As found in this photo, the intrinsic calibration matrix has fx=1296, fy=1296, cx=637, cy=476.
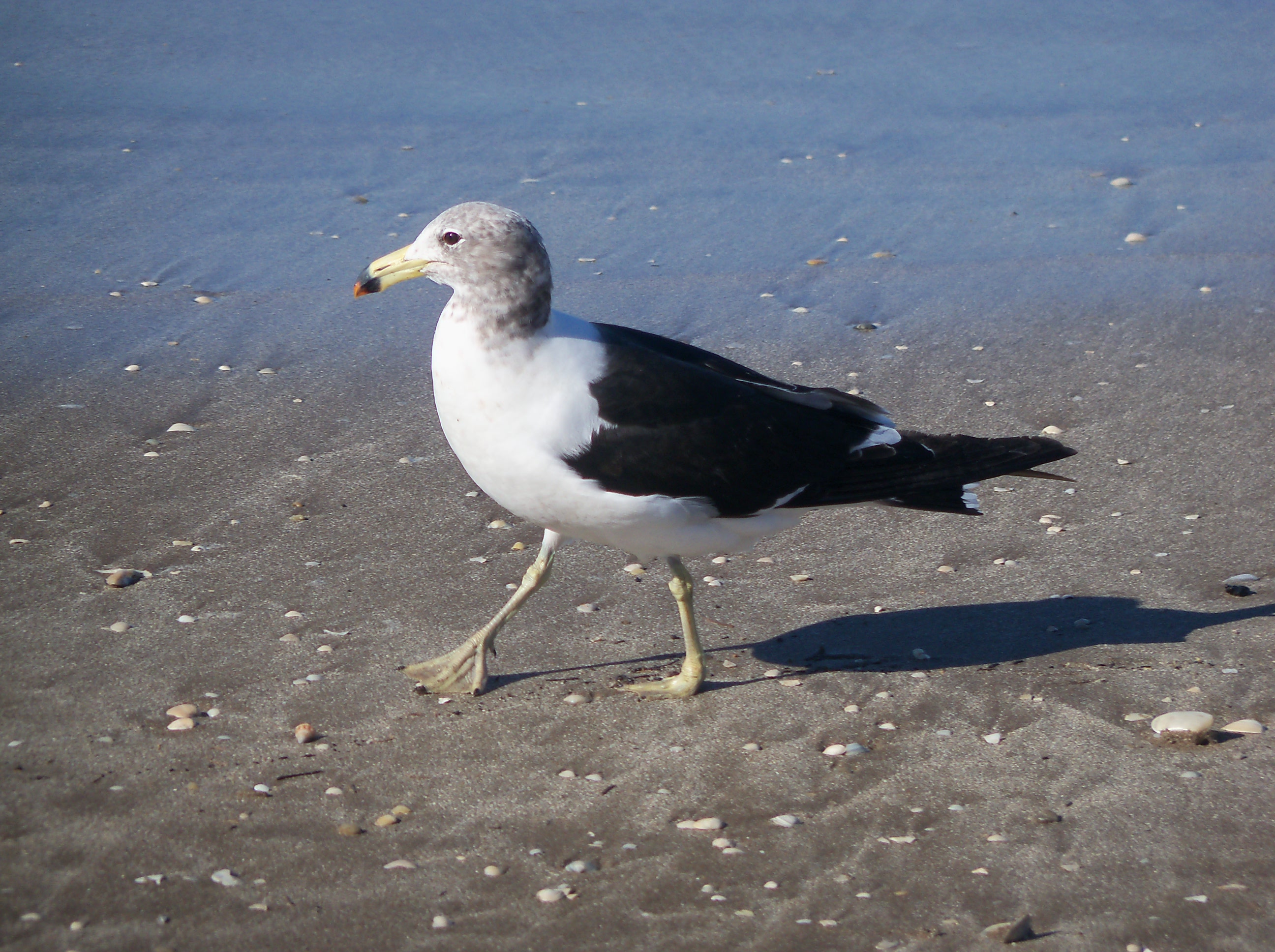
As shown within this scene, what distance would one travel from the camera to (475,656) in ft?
Result: 12.6

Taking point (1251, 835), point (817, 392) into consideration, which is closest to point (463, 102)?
point (817, 392)

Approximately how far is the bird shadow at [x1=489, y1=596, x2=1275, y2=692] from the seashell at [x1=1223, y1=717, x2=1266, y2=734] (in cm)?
51

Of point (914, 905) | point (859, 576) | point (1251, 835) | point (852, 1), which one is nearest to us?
point (914, 905)

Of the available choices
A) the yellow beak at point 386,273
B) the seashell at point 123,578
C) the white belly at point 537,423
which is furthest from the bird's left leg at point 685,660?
the seashell at point 123,578

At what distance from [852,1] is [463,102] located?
422 cm

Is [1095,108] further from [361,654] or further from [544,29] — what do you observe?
[361,654]

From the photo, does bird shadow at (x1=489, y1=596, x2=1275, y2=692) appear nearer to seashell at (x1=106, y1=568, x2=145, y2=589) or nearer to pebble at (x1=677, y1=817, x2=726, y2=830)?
pebble at (x1=677, y1=817, x2=726, y2=830)

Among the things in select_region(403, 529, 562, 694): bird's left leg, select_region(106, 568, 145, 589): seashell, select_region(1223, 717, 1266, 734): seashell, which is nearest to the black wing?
select_region(403, 529, 562, 694): bird's left leg

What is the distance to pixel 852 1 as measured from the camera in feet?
38.6

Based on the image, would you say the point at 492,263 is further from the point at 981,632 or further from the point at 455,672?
the point at 981,632

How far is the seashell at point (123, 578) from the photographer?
14.0 feet

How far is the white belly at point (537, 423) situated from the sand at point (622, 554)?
588mm

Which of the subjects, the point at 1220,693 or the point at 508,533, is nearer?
the point at 1220,693

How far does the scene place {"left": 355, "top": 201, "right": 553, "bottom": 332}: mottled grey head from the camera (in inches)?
138
